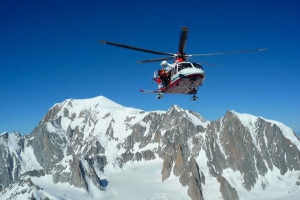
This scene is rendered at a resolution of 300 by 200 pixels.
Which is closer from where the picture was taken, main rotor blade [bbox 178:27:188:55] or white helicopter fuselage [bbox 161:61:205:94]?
main rotor blade [bbox 178:27:188:55]

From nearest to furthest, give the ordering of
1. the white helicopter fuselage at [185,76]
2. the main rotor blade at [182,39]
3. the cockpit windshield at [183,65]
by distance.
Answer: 1. the main rotor blade at [182,39]
2. the white helicopter fuselage at [185,76]
3. the cockpit windshield at [183,65]

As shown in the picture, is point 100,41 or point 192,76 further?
point 192,76

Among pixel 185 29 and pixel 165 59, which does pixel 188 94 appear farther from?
pixel 185 29

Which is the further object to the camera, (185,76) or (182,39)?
(185,76)

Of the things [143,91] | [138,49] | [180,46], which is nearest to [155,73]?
[143,91]

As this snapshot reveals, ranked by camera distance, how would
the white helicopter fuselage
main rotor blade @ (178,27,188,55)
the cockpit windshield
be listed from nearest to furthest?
1. main rotor blade @ (178,27,188,55)
2. the white helicopter fuselage
3. the cockpit windshield

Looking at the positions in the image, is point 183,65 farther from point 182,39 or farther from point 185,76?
point 182,39

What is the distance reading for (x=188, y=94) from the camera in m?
61.3

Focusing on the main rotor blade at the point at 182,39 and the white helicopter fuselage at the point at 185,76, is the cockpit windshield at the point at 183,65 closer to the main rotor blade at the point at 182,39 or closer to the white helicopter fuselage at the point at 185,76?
the white helicopter fuselage at the point at 185,76

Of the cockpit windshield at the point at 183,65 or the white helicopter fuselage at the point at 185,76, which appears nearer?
the white helicopter fuselage at the point at 185,76

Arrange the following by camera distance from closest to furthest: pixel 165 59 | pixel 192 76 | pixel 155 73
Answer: pixel 192 76, pixel 165 59, pixel 155 73

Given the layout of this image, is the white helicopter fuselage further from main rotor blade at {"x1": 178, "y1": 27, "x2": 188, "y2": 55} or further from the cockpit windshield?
main rotor blade at {"x1": 178, "y1": 27, "x2": 188, "y2": 55}

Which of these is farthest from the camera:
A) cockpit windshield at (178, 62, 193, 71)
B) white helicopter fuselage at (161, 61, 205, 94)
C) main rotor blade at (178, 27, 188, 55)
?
cockpit windshield at (178, 62, 193, 71)

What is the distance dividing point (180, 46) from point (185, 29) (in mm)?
7176
